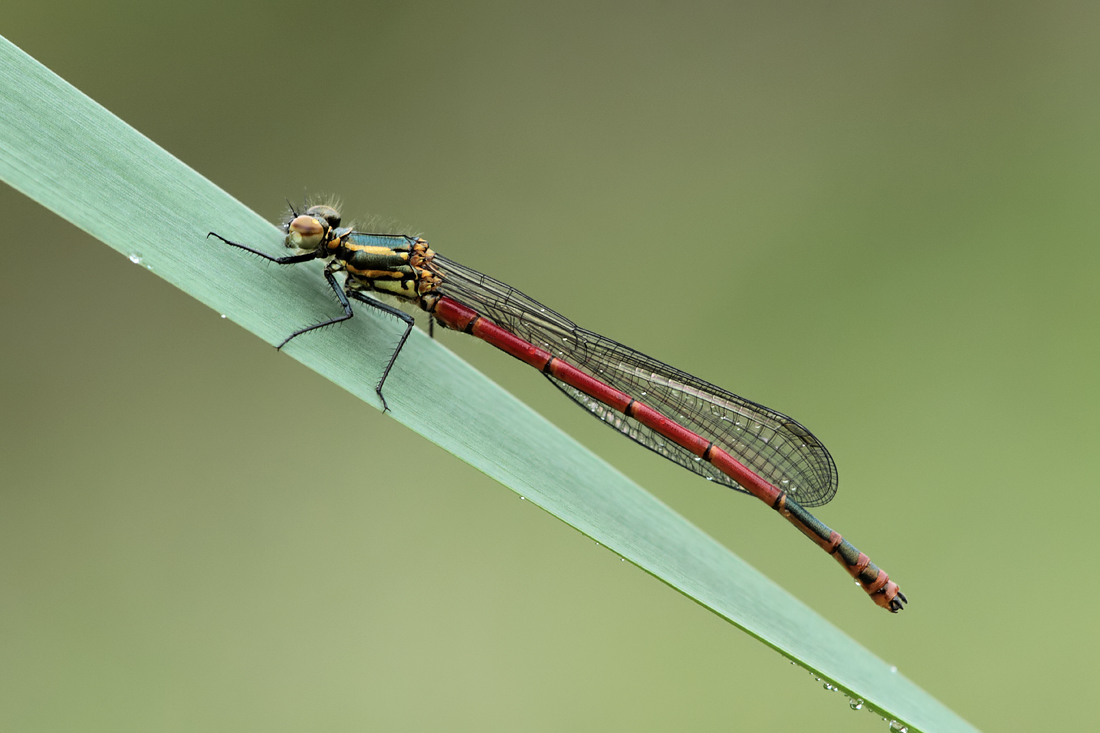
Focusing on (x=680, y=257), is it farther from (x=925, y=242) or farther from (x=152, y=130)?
(x=152, y=130)

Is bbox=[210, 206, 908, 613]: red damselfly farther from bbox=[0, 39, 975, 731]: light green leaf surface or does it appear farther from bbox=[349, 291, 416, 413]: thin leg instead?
bbox=[0, 39, 975, 731]: light green leaf surface

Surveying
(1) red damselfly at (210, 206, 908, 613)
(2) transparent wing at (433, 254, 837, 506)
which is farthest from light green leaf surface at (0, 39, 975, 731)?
(2) transparent wing at (433, 254, 837, 506)

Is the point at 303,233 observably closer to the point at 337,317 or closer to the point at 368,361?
the point at 337,317

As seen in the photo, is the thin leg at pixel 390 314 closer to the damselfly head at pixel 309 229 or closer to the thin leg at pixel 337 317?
the thin leg at pixel 337 317

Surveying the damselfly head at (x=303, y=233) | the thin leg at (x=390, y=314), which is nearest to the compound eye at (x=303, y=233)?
the damselfly head at (x=303, y=233)

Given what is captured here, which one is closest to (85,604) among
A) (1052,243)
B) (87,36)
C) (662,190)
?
(87,36)

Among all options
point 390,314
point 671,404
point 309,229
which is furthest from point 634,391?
point 309,229
